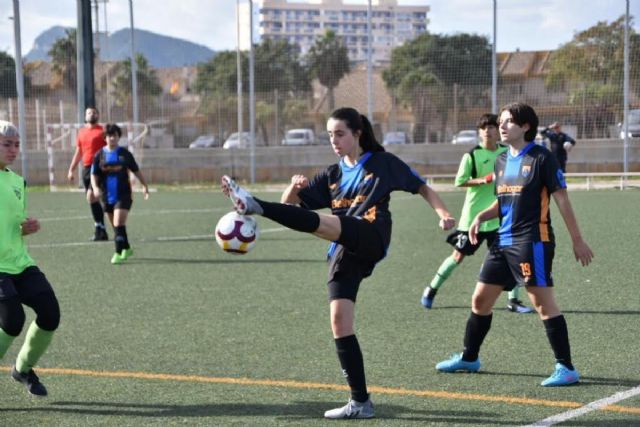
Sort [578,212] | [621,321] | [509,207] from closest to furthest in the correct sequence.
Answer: [509,207]
[621,321]
[578,212]

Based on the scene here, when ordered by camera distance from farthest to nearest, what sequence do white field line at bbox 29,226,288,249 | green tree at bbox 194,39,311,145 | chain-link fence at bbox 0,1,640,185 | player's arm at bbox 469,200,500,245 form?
green tree at bbox 194,39,311,145
chain-link fence at bbox 0,1,640,185
white field line at bbox 29,226,288,249
player's arm at bbox 469,200,500,245

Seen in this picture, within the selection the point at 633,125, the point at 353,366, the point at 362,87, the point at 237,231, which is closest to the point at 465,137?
the point at 362,87

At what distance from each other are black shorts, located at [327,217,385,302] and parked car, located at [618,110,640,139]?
21011mm

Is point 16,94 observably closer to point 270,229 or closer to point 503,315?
point 270,229

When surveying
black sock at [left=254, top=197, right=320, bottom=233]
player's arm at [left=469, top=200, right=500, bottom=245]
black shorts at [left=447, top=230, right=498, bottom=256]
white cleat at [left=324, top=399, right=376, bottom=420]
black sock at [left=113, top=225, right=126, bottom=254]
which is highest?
black sock at [left=254, top=197, right=320, bottom=233]

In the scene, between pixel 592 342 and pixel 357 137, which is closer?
pixel 357 137

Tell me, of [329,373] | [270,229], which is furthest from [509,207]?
[270,229]

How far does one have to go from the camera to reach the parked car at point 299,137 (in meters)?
29.3

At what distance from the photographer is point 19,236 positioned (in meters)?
5.62

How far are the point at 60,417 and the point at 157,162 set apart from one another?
24.9 metres

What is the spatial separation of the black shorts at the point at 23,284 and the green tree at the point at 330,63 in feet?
79.3

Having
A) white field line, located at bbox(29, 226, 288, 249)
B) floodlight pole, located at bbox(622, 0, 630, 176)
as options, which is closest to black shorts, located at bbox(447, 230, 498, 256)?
white field line, located at bbox(29, 226, 288, 249)

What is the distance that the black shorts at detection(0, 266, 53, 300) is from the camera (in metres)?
5.39

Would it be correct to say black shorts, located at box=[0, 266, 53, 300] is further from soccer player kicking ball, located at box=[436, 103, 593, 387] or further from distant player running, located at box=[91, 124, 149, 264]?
distant player running, located at box=[91, 124, 149, 264]
